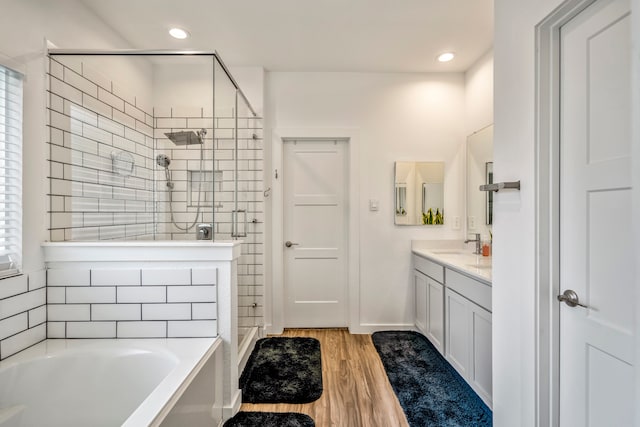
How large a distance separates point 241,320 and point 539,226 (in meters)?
1.83

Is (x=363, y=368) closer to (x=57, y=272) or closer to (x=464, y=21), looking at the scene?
(x=57, y=272)

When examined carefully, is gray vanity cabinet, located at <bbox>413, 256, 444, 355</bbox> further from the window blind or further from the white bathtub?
the window blind

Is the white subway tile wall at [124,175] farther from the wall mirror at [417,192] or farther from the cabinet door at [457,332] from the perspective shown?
the wall mirror at [417,192]

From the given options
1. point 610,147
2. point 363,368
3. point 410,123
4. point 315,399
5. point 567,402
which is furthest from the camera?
point 410,123

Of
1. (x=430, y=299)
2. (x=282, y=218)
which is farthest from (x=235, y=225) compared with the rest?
(x=430, y=299)

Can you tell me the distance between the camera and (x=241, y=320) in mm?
2104

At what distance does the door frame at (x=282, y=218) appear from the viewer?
2.95 m

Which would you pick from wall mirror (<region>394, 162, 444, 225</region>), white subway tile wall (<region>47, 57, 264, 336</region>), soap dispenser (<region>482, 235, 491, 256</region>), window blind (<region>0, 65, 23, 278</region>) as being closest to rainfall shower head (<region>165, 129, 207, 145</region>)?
white subway tile wall (<region>47, 57, 264, 336</region>)

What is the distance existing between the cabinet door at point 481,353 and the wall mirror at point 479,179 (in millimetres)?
967

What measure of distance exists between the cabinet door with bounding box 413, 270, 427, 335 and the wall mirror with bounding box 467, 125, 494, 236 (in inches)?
26.5

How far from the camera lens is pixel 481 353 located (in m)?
1.86

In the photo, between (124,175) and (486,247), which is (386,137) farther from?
(124,175)

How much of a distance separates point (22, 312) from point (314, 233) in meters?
2.15

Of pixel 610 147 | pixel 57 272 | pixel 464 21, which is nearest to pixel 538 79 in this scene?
pixel 610 147
